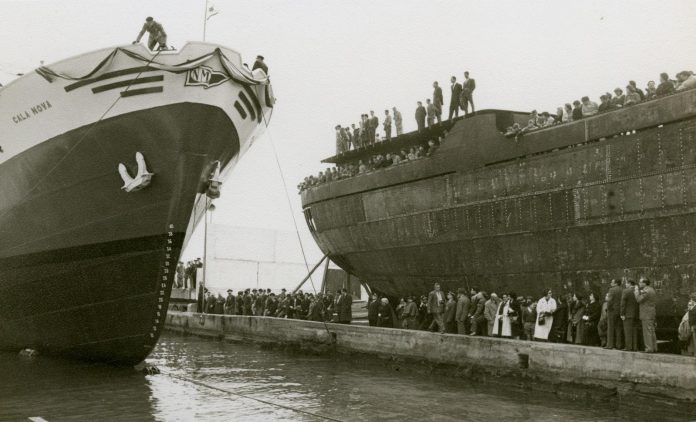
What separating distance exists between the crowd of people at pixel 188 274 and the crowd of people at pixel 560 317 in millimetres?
15069

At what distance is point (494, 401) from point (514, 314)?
265cm

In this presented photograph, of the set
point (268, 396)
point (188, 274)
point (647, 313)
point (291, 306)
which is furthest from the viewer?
point (188, 274)

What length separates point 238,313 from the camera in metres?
20.7

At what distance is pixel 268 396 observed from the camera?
921 cm

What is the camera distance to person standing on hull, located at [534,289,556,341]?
10625mm

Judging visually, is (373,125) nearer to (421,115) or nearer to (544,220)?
(421,115)

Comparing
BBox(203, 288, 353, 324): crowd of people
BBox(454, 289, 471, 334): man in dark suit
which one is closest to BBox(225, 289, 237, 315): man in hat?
BBox(203, 288, 353, 324): crowd of people

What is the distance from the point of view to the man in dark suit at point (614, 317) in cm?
923

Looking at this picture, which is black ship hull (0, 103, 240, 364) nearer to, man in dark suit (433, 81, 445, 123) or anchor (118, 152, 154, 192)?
anchor (118, 152, 154, 192)

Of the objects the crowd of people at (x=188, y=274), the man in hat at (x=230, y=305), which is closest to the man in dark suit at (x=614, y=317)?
the man in hat at (x=230, y=305)

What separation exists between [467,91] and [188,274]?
1753 centimetres

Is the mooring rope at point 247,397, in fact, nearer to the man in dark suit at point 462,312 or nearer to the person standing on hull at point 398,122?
the man in dark suit at point 462,312

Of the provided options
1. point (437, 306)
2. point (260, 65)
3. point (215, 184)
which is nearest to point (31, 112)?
point (215, 184)

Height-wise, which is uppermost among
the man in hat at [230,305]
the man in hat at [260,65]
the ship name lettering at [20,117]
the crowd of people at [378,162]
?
the man in hat at [260,65]
